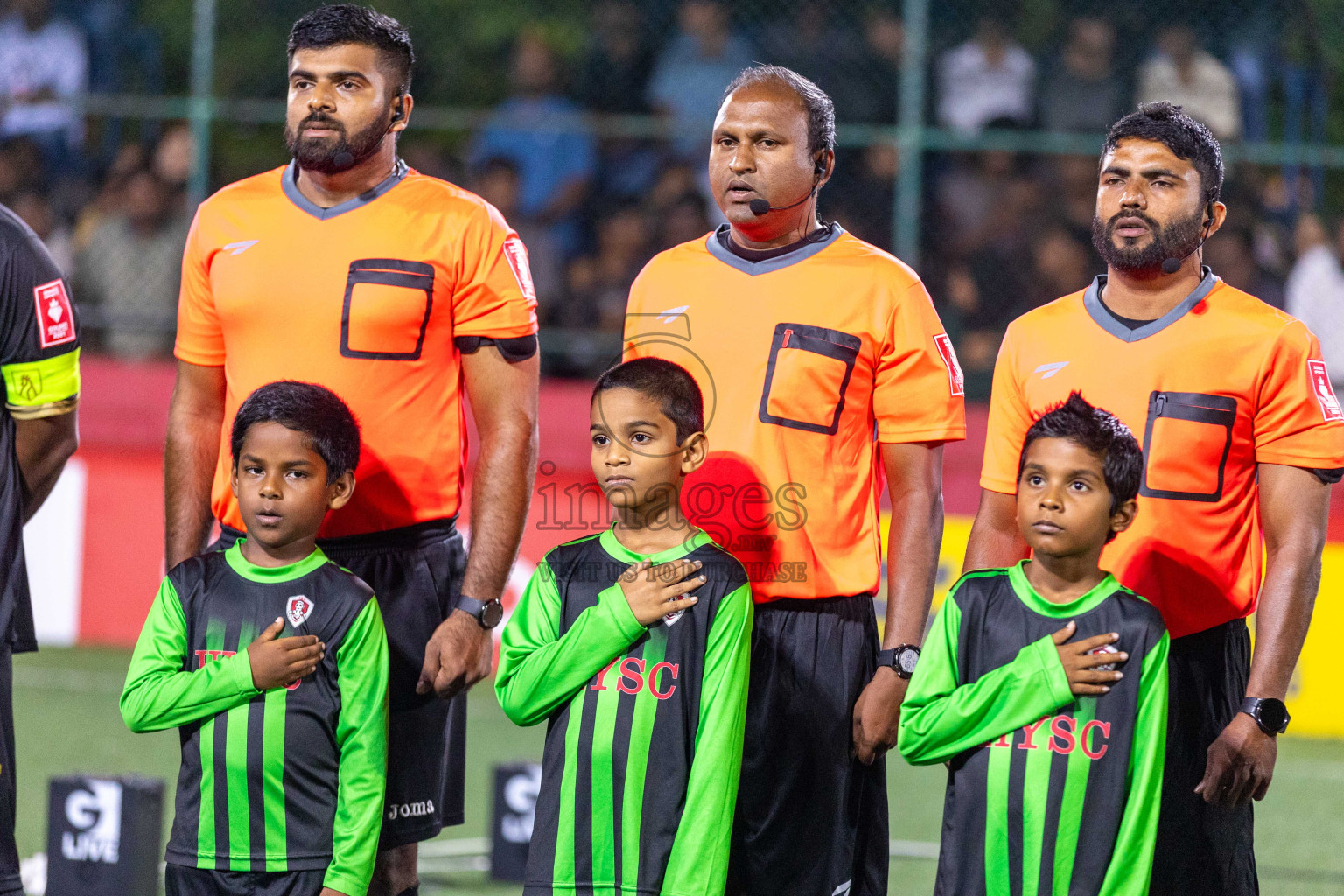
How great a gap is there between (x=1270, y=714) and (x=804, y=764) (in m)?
0.91

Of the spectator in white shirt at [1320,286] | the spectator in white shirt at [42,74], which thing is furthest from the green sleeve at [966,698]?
the spectator in white shirt at [42,74]

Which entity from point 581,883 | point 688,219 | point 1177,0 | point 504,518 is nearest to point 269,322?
point 504,518

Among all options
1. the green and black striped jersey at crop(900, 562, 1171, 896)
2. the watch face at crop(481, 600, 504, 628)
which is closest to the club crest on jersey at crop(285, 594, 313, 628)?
the watch face at crop(481, 600, 504, 628)

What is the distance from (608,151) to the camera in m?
8.94

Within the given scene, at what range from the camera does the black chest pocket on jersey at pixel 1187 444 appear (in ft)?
10.6

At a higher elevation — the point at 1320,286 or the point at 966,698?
the point at 1320,286

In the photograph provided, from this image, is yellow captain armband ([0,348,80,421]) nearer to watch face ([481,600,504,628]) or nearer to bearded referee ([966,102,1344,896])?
watch face ([481,600,504,628])

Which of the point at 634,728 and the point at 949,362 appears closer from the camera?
the point at 634,728

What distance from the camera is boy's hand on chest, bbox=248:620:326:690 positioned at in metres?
3.22

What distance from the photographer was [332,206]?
11.9ft

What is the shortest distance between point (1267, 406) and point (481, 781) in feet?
12.7

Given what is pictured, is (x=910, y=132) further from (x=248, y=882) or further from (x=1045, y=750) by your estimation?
(x=248, y=882)

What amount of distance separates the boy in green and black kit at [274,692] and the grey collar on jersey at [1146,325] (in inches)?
62.7

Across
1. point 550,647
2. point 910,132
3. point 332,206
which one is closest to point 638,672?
point 550,647
